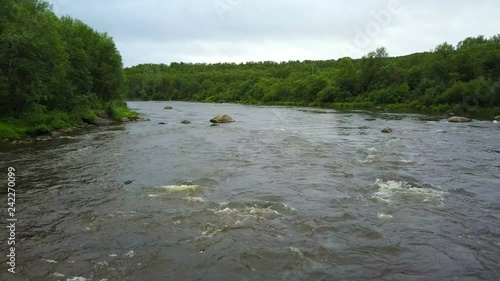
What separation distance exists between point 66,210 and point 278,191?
29.2ft

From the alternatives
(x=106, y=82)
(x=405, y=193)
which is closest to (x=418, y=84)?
(x=106, y=82)

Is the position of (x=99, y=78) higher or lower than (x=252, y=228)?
higher

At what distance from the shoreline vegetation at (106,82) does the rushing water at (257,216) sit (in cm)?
1022

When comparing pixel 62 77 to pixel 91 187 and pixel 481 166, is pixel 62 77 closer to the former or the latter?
pixel 91 187

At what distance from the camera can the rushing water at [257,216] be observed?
32.3 ft

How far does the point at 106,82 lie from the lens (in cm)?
6247

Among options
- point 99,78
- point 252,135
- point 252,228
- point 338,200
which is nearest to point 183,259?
point 252,228

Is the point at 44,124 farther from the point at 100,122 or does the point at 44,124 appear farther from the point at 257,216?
the point at 257,216

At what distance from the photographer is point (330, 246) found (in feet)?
36.4

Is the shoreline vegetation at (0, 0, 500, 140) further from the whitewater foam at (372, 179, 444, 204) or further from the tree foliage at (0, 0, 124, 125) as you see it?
the whitewater foam at (372, 179, 444, 204)
